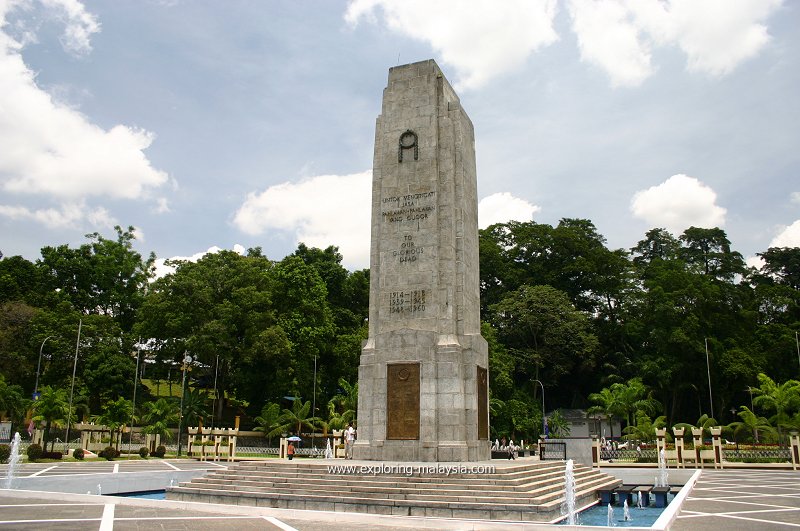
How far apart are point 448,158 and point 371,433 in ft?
27.0

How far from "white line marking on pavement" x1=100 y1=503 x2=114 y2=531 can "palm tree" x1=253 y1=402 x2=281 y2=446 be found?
30048mm

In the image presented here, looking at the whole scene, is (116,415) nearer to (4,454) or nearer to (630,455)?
(4,454)

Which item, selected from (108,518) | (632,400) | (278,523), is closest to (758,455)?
(632,400)

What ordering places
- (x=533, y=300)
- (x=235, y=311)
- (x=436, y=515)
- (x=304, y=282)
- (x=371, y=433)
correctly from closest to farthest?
(x=436, y=515)
(x=371, y=433)
(x=235, y=311)
(x=304, y=282)
(x=533, y=300)

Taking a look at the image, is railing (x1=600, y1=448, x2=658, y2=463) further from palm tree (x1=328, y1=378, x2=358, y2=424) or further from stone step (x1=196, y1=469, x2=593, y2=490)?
stone step (x1=196, y1=469, x2=593, y2=490)

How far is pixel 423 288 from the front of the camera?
18.3 meters

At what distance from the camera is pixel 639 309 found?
5538 centimetres

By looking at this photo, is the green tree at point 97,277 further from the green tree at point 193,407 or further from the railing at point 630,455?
A: the railing at point 630,455

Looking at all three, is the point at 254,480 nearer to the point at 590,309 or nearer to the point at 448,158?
the point at 448,158

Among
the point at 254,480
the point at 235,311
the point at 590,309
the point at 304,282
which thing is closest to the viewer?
the point at 254,480

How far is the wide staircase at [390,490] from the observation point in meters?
12.3

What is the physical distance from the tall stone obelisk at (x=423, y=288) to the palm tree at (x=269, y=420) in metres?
27.1

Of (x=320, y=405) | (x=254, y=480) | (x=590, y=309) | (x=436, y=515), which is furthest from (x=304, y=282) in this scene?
(x=436, y=515)

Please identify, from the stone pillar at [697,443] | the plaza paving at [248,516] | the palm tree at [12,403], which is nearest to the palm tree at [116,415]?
the palm tree at [12,403]
